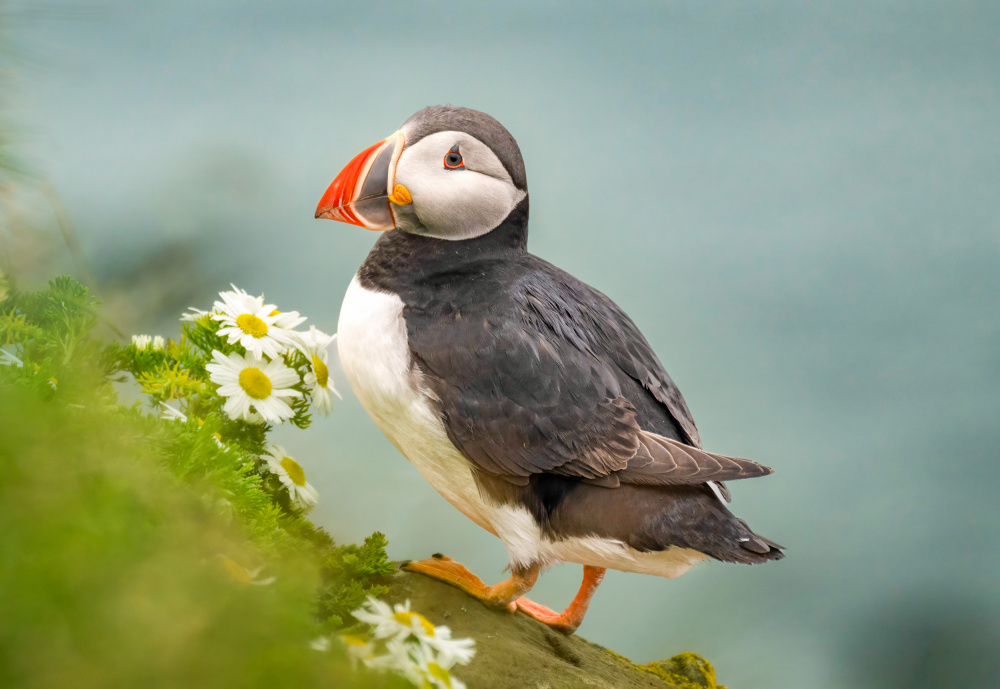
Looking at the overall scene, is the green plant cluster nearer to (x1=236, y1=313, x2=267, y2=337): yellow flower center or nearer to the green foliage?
the green foliage

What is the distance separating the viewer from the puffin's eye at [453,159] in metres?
1.45

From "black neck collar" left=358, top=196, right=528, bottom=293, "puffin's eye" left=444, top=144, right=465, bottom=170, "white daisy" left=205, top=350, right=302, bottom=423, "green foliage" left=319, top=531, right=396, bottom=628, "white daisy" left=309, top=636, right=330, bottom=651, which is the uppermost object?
"puffin's eye" left=444, top=144, right=465, bottom=170

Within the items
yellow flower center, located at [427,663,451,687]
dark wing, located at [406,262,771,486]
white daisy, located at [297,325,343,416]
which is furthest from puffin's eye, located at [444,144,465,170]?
yellow flower center, located at [427,663,451,687]

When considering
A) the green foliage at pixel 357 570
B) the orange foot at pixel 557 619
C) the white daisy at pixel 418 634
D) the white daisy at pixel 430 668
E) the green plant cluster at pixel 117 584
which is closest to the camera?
the green plant cluster at pixel 117 584

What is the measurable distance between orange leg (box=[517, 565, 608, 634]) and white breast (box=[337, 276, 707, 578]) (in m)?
0.23

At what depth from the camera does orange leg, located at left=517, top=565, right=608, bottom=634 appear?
1.63 meters

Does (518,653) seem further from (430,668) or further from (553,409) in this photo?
(430,668)

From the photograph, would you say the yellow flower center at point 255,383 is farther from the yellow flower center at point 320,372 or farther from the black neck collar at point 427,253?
the black neck collar at point 427,253

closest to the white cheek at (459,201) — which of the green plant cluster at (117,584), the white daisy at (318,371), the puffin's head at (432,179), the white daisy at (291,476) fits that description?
the puffin's head at (432,179)

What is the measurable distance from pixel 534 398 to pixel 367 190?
1.64 ft

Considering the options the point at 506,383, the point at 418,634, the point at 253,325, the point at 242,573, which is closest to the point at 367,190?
the point at 253,325

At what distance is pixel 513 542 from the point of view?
1447mm

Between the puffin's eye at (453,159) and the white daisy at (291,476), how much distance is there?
0.62 m

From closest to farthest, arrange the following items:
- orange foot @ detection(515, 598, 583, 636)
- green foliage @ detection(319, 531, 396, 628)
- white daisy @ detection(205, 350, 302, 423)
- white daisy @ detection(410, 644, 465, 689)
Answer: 1. white daisy @ detection(410, 644, 465, 689)
2. green foliage @ detection(319, 531, 396, 628)
3. white daisy @ detection(205, 350, 302, 423)
4. orange foot @ detection(515, 598, 583, 636)
